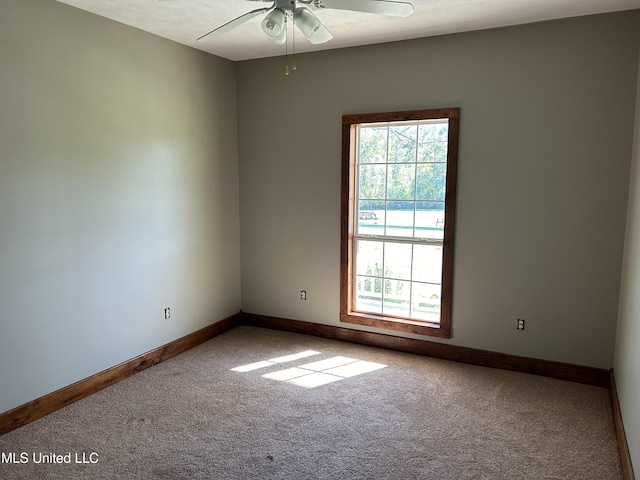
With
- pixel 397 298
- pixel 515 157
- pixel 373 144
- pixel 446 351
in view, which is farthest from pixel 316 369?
pixel 515 157

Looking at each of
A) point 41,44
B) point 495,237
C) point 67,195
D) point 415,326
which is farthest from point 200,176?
point 495,237

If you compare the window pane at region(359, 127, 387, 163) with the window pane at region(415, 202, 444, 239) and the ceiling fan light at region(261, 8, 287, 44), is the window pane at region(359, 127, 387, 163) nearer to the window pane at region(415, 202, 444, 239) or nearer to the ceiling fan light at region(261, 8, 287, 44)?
the window pane at region(415, 202, 444, 239)

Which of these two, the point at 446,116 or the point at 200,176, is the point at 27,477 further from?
the point at 446,116

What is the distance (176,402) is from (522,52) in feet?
12.2

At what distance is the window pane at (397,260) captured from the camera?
4.29 metres

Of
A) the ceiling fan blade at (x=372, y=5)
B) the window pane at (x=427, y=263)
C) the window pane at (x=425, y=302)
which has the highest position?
the ceiling fan blade at (x=372, y=5)

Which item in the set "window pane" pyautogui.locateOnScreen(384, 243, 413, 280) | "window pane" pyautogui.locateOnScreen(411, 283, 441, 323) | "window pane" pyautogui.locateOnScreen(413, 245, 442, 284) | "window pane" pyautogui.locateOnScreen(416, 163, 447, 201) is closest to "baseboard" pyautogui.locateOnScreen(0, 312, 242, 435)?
"window pane" pyautogui.locateOnScreen(384, 243, 413, 280)

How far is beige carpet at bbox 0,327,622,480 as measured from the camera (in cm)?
258

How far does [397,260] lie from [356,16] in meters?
2.12

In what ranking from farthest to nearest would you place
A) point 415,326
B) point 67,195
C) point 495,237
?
point 415,326
point 495,237
point 67,195

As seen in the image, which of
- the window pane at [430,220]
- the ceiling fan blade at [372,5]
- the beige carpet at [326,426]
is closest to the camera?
the ceiling fan blade at [372,5]

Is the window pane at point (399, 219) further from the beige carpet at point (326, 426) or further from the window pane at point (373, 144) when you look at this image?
the beige carpet at point (326, 426)

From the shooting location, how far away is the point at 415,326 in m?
4.21

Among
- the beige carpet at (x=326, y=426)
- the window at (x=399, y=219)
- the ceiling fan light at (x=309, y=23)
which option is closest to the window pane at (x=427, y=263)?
the window at (x=399, y=219)
